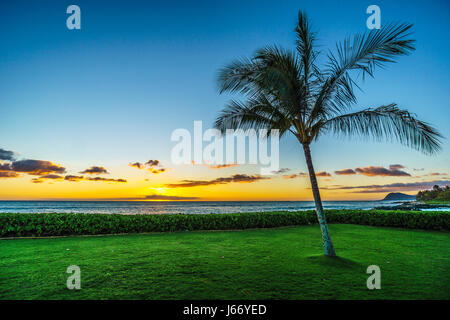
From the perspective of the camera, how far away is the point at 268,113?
774cm

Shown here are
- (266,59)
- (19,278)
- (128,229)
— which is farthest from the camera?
(128,229)

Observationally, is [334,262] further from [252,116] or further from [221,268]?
[252,116]

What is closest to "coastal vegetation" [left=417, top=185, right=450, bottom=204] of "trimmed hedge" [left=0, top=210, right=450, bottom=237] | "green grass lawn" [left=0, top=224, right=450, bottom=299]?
"trimmed hedge" [left=0, top=210, right=450, bottom=237]

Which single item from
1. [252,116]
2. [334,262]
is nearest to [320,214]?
[334,262]

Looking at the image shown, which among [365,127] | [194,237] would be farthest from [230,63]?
[194,237]

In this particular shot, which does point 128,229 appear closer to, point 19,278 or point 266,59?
point 19,278

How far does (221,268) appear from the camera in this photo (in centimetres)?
614

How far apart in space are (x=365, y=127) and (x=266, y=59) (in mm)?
3255

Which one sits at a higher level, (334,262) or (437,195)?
(334,262)

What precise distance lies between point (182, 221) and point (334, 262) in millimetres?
7741

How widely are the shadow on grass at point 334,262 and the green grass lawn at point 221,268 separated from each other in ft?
0.09

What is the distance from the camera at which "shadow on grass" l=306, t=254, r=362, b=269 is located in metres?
6.27

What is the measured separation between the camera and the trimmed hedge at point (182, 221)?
34.7 ft

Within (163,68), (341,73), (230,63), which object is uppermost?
(163,68)
